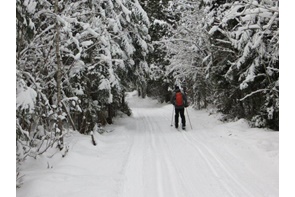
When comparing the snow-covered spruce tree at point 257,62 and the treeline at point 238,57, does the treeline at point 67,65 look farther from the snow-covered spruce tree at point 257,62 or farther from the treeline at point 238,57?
the snow-covered spruce tree at point 257,62

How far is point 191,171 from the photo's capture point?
632cm

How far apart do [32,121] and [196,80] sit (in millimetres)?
16573

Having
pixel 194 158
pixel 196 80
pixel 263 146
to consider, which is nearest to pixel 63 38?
pixel 194 158

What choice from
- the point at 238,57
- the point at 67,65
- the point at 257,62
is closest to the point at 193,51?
the point at 238,57

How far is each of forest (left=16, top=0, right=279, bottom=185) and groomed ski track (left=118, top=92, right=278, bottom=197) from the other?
1.93 meters

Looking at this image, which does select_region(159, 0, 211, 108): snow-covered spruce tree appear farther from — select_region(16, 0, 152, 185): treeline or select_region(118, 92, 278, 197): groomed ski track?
select_region(118, 92, 278, 197): groomed ski track

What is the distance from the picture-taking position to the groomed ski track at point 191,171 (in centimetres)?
516

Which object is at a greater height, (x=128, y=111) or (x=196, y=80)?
(x=196, y=80)

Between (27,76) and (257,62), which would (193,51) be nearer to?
(257,62)

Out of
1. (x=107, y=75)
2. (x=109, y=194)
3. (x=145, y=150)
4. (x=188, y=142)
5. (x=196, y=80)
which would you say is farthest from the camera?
(x=196, y=80)

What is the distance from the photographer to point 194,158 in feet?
24.2

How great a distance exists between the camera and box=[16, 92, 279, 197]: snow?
16.9 feet
